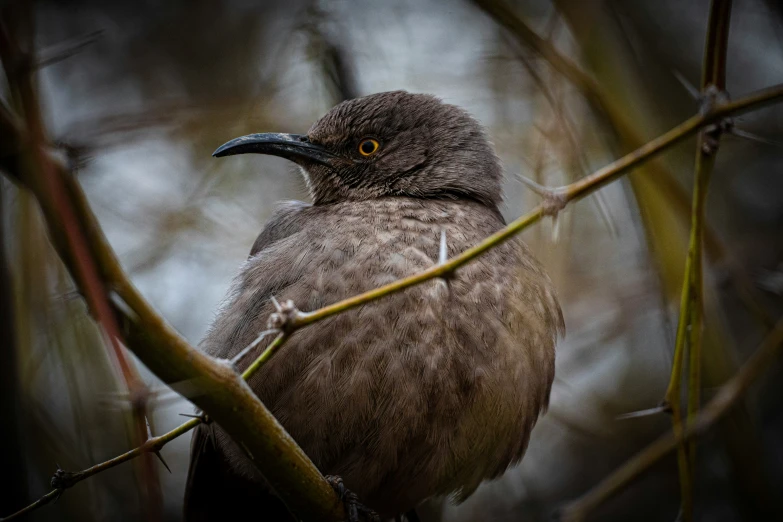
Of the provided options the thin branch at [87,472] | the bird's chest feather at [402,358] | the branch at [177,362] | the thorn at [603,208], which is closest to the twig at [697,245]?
the bird's chest feather at [402,358]

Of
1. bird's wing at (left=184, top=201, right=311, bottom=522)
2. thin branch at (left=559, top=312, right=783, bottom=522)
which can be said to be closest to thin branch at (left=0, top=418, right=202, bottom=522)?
bird's wing at (left=184, top=201, right=311, bottom=522)

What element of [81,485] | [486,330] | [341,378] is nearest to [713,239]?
[486,330]

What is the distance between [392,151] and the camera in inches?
186

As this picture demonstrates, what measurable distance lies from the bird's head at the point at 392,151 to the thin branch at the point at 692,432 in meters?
1.80

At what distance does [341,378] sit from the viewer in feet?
11.4

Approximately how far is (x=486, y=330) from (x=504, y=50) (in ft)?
9.47

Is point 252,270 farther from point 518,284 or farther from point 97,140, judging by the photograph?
point 97,140

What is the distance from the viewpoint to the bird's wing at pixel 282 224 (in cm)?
438

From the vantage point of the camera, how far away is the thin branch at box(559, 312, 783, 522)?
3.23 meters

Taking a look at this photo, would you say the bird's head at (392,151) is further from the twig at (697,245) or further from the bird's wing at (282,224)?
the twig at (697,245)

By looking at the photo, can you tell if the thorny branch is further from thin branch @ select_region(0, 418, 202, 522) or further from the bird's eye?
the bird's eye

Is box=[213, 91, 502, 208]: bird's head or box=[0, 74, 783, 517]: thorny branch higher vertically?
box=[213, 91, 502, 208]: bird's head

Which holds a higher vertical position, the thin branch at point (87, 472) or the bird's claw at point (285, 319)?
the bird's claw at point (285, 319)

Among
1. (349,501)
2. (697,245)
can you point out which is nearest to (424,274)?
(697,245)
